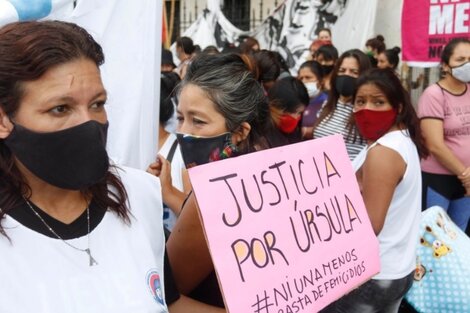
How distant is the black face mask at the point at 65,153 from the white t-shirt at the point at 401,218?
4.50 ft

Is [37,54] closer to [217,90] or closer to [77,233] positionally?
[77,233]

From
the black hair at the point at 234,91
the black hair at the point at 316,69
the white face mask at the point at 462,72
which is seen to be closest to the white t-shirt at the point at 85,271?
the black hair at the point at 234,91

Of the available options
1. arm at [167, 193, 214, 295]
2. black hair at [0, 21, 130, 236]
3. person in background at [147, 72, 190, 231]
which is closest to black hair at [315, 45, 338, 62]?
person in background at [147, 72, 190, 231]

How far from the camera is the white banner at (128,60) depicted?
215 cm

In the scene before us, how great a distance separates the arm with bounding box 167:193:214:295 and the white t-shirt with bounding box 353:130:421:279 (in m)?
0.98

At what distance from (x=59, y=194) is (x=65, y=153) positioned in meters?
0.14

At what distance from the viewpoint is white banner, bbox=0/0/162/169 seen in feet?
7.07

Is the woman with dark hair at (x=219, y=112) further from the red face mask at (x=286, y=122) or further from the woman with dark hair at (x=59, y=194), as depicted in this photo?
the red face mask at (x=286, y=122)

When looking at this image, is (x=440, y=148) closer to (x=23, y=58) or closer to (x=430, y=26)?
(x=430, y=26)

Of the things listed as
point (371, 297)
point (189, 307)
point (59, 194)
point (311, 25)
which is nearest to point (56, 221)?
point (59, 194)

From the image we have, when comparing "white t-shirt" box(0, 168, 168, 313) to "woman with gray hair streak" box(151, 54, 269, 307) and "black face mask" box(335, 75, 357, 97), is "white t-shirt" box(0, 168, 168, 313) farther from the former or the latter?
"black face mask" box(335, 75, 357, 97)

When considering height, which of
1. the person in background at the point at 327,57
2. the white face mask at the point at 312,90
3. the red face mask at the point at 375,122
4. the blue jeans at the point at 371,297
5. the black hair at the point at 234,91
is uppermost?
the black hair at the point at 234,91

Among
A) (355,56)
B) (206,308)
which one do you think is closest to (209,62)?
(206,308)

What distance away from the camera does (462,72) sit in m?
3.84
